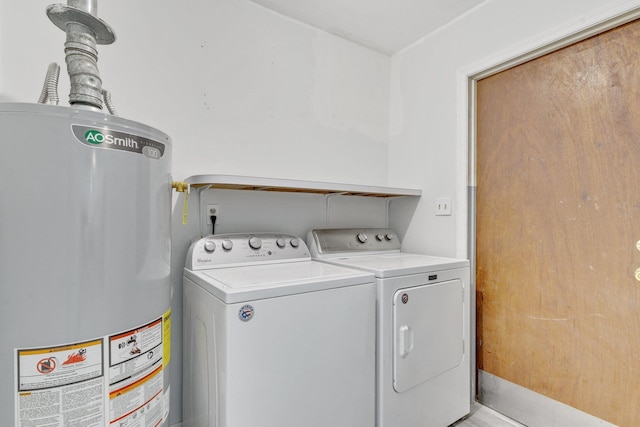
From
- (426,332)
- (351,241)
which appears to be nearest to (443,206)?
(351,241)

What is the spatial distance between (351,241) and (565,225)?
1149mm

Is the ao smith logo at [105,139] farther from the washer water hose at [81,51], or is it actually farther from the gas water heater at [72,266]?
the washer water hose at [81,51]

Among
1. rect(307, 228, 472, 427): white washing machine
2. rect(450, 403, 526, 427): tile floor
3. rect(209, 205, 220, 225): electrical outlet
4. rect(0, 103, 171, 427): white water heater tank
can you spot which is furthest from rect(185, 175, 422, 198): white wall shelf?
rect(450, 403, 526, 427): tile floor

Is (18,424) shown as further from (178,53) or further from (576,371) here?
(576,371)

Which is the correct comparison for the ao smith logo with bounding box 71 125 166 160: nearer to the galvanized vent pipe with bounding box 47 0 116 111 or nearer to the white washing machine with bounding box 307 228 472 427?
the galvanized vent pipe with bounding box 47 0 116 111

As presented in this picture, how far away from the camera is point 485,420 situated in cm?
180

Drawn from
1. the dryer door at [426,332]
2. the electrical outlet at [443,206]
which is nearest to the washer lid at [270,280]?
the dryer door at [426,332]

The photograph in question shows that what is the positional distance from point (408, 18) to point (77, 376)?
2.40 metres

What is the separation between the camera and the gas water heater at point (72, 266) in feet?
2.72

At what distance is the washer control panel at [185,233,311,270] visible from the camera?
1.57 metres

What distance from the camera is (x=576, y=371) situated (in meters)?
1.57

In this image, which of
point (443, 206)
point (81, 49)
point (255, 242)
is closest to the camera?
point (81, 49)

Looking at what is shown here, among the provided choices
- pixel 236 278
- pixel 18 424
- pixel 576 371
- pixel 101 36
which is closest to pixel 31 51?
pixel 101 36

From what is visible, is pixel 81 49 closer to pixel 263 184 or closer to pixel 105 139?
pixel 105 139
